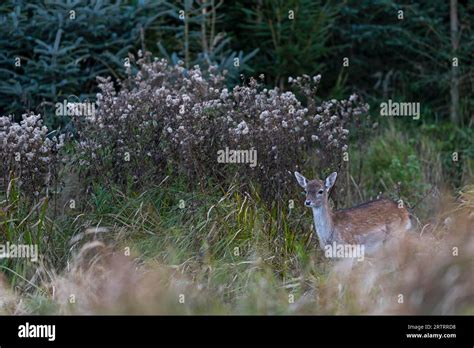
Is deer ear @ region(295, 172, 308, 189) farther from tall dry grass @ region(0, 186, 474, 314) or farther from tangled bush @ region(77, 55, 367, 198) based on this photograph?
tall dry grass @ region(0, 186, 474, 314)

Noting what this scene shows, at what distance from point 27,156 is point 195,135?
1.60 m

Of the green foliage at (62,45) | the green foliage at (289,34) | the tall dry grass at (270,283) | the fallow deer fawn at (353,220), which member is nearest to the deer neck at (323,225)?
the fallow deer fawn at (353,220)

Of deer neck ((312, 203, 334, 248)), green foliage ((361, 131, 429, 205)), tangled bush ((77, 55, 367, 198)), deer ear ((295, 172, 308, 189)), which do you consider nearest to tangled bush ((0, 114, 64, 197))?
tangled bush ((77, 55, 367, 198))

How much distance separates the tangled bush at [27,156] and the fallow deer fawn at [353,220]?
238 cm

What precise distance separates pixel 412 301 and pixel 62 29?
25.3ft

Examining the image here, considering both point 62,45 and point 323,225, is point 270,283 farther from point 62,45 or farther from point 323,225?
point 62,45

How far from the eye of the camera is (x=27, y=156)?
10.1 metres

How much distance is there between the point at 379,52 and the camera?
17391 millimetres

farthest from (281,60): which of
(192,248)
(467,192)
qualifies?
(192,248)

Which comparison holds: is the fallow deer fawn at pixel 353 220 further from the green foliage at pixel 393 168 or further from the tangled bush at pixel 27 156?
the tangled bush at pixel 27 156

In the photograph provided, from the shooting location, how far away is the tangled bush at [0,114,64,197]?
10109 mm

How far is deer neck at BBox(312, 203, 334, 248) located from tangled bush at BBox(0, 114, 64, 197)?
253 cm

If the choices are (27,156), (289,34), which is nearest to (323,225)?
(27,156)

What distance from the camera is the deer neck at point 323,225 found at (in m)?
10.2
